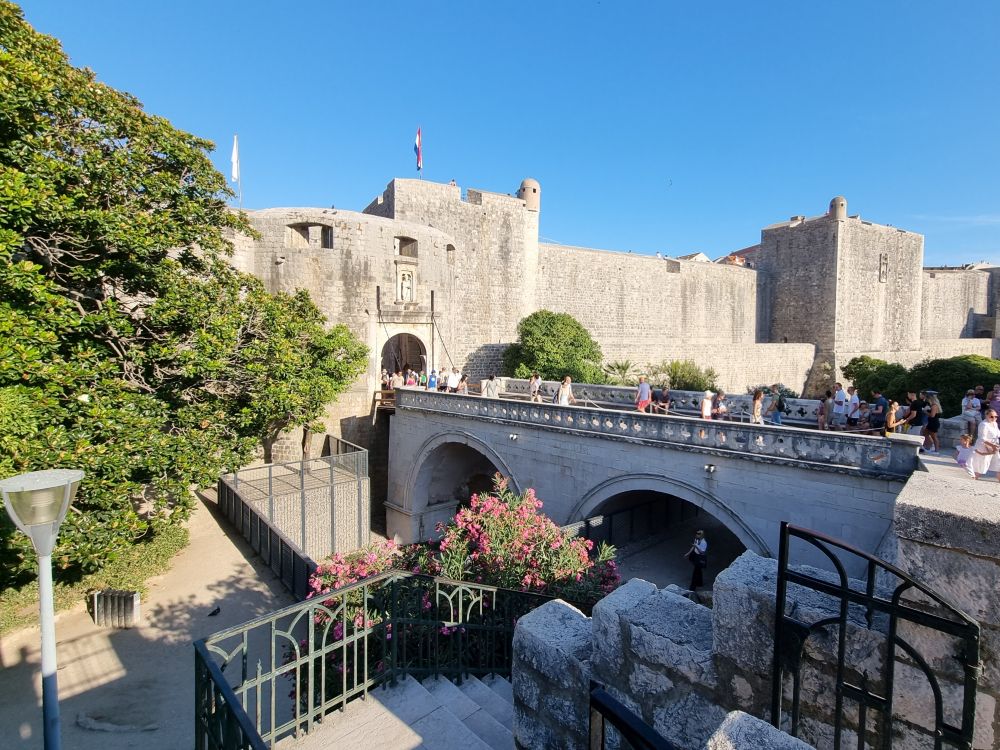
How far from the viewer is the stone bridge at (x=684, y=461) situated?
7648 millimetres

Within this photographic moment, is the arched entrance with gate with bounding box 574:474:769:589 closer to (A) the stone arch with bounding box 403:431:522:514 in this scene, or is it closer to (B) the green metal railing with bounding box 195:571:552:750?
(A) the stone arch with bounding box 403:431:522:514

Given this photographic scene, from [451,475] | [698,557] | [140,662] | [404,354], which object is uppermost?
[404,354]

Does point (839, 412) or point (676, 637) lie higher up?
point (839, 412)

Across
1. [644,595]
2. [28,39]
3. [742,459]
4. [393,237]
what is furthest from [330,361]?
[644,595]

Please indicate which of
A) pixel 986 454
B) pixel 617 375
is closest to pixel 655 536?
pixel 986 454

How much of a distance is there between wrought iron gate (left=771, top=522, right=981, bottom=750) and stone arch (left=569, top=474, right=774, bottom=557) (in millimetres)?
6601

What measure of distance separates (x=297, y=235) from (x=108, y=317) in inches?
383

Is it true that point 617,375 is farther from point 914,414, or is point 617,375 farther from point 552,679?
point 552,679

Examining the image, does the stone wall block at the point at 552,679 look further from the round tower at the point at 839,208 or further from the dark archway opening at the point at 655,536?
the round tower at the point at 839,208

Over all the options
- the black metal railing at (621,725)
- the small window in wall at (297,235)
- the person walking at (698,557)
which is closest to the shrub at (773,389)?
the person walking at (698,557)

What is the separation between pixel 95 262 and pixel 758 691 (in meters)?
9.84

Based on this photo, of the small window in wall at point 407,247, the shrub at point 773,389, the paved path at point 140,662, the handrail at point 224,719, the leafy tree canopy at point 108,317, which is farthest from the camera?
the small window in wall at point 407,247

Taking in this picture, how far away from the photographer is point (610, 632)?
273 centimetres

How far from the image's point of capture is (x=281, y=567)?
898 centimetres
